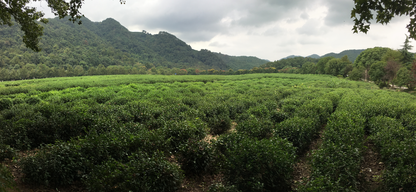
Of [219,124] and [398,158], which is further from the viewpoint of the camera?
[219,124]

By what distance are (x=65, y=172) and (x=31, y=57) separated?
3985 inches

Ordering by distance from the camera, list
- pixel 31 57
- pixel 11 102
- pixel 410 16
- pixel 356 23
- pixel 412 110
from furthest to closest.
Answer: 1. pixel 31 57
2. pixel 11 102
3. pixel 412 110
4. pixel 356 23
5. pixel 410 16

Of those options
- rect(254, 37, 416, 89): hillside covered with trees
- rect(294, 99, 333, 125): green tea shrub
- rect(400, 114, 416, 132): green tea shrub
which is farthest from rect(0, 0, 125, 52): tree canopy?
rect(254, 37, 416, 89): hillside covered with trees

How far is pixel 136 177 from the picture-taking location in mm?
4176

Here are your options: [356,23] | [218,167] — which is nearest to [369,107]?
[356,23]

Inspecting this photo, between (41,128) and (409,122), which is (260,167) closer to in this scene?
(41,128)

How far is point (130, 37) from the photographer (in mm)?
189750

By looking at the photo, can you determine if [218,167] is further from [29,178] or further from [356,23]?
[356,23]

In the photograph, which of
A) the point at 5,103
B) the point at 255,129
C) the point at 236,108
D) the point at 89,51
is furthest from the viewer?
the point at 89,51

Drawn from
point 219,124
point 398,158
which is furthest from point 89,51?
point 398,158

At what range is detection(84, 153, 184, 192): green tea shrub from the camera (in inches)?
158

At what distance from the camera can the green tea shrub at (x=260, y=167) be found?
459 cm

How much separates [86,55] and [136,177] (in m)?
116

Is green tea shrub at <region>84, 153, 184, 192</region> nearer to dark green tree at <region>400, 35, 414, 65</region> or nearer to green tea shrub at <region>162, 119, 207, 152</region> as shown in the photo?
green tea shrub at <region>162, 119, 207, 152</region>
